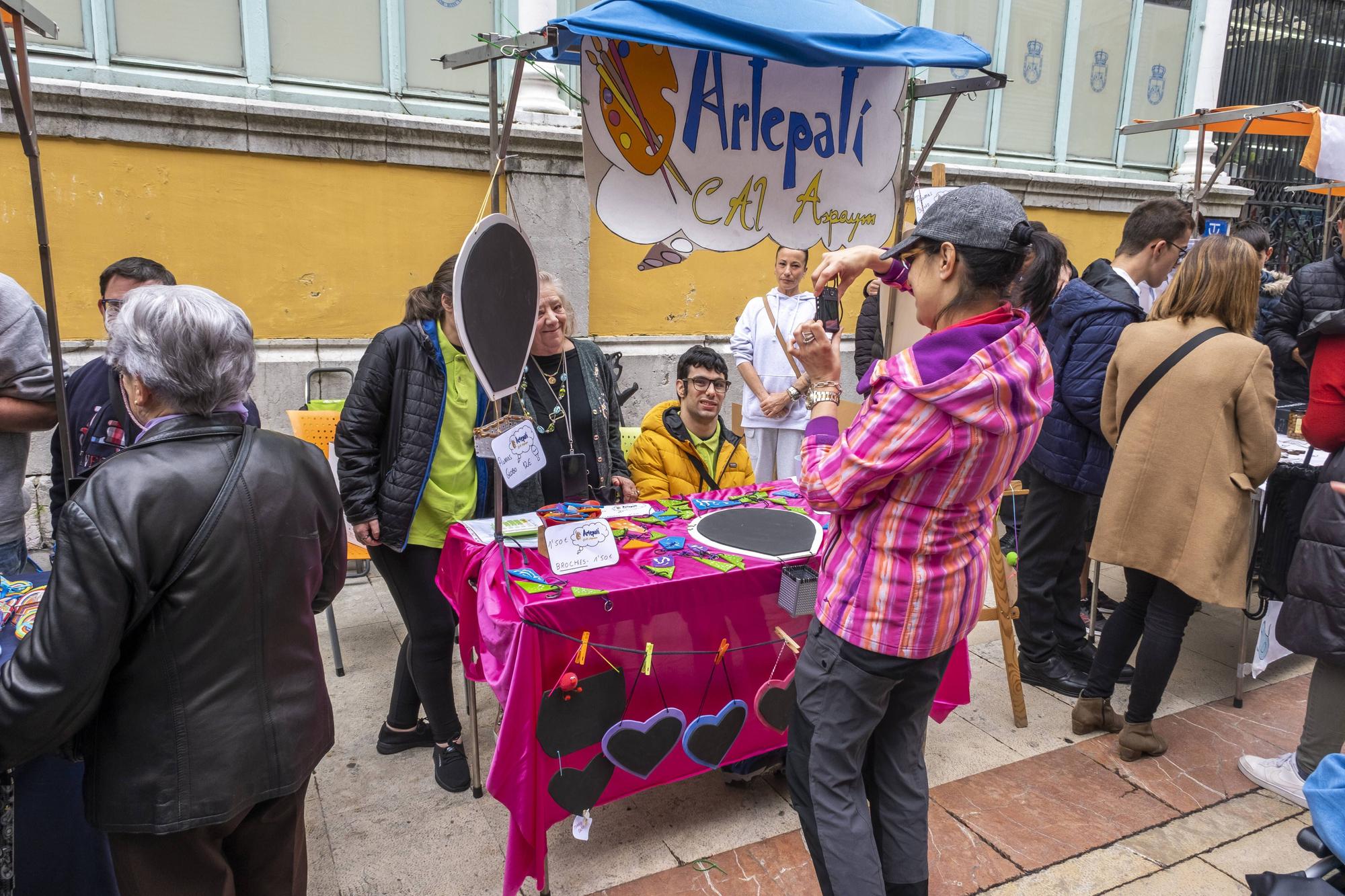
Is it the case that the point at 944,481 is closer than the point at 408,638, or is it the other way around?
the point at 944,481

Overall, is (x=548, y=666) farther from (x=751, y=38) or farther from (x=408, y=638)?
(x=751, y=38)

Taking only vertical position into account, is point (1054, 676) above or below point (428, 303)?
below

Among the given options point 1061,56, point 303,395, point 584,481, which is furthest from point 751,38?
point 1061,56

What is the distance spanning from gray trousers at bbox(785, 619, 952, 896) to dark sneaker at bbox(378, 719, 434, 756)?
1.69 meters

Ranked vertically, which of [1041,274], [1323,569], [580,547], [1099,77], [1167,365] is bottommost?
[1323,569]

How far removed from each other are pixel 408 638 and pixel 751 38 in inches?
89.5

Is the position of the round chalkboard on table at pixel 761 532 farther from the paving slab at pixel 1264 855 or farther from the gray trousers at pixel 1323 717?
the gray trousers at pixel 1323 717

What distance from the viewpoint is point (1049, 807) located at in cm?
294

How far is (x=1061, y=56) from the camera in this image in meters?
7.93

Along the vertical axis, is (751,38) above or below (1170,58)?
below

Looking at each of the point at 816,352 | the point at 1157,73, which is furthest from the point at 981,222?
the point at 1157,73

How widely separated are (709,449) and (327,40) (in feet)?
12.4

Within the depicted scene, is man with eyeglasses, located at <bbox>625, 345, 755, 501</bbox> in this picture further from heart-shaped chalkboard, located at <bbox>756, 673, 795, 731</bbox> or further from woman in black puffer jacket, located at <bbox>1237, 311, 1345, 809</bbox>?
woman in black puffer jacket, located at <bbox>1237, 311, 1345, 809</bbox>

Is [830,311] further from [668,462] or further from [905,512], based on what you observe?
[668,462]
